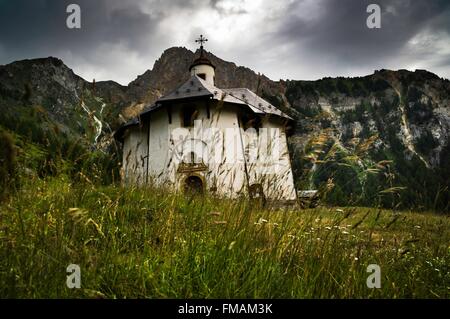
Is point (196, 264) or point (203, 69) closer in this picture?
point (196, 264)

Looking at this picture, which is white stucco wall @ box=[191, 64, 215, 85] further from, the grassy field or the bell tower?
the grassy field

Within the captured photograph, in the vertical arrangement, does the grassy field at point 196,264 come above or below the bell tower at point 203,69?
below

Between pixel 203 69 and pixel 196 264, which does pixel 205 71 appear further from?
pixel 196 264

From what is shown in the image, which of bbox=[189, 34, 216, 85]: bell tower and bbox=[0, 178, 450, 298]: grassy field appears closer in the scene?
bbox=[0, 178, 450, 298]: grassy field

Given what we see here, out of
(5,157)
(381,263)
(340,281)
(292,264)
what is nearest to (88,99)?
(5,157)

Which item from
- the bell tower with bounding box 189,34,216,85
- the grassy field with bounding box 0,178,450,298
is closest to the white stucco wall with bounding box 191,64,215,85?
the bell tower with bounding box 189,34,216,85

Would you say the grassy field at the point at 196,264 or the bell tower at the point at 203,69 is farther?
the bell tower at the point at 203,69

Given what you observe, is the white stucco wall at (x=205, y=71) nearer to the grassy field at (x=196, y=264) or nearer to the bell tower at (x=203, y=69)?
the bell tower at (x=203, y=69)

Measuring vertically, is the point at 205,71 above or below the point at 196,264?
above

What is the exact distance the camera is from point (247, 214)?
2.85 metres

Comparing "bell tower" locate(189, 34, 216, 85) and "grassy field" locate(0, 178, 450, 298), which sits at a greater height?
"bell tower" locate(189, 34, 216, 85)

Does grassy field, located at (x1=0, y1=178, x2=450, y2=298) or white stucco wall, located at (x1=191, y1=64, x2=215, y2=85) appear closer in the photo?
grassy field, located at (x1=0, y1=178, x2=450, y2=298)

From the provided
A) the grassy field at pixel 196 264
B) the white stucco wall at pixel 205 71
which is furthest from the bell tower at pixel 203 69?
the grassy field at pixel 196 264

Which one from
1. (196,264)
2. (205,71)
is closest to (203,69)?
(205,71)
